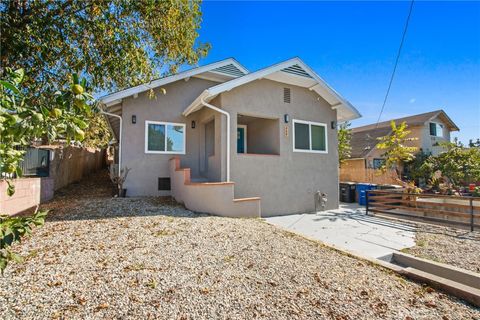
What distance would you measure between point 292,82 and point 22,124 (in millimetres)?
9852

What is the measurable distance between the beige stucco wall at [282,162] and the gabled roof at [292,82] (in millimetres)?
300

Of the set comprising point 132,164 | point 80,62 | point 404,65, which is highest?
point 404,65

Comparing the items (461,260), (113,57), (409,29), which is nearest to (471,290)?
(461,260)

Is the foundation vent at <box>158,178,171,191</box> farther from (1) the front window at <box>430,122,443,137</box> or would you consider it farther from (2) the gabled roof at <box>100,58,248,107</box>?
(1) the front window at <box>430,122,443,137</box>

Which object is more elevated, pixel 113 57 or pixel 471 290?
pixel 113 57

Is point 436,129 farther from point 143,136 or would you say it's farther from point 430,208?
point 143,136

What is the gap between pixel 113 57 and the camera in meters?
6.93

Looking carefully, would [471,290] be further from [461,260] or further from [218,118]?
[218,118]

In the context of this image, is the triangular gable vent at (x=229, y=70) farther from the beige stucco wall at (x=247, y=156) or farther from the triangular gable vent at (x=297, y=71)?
the triangular gable vent at (x=297, y=71)

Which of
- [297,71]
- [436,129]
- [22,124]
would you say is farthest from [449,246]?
[436,129]

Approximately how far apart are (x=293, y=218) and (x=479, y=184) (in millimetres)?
15922

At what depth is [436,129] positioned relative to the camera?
23562 millimetres

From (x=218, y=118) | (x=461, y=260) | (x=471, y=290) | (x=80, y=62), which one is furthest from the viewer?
(x=218, y=118)

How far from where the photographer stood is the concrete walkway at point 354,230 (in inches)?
235
